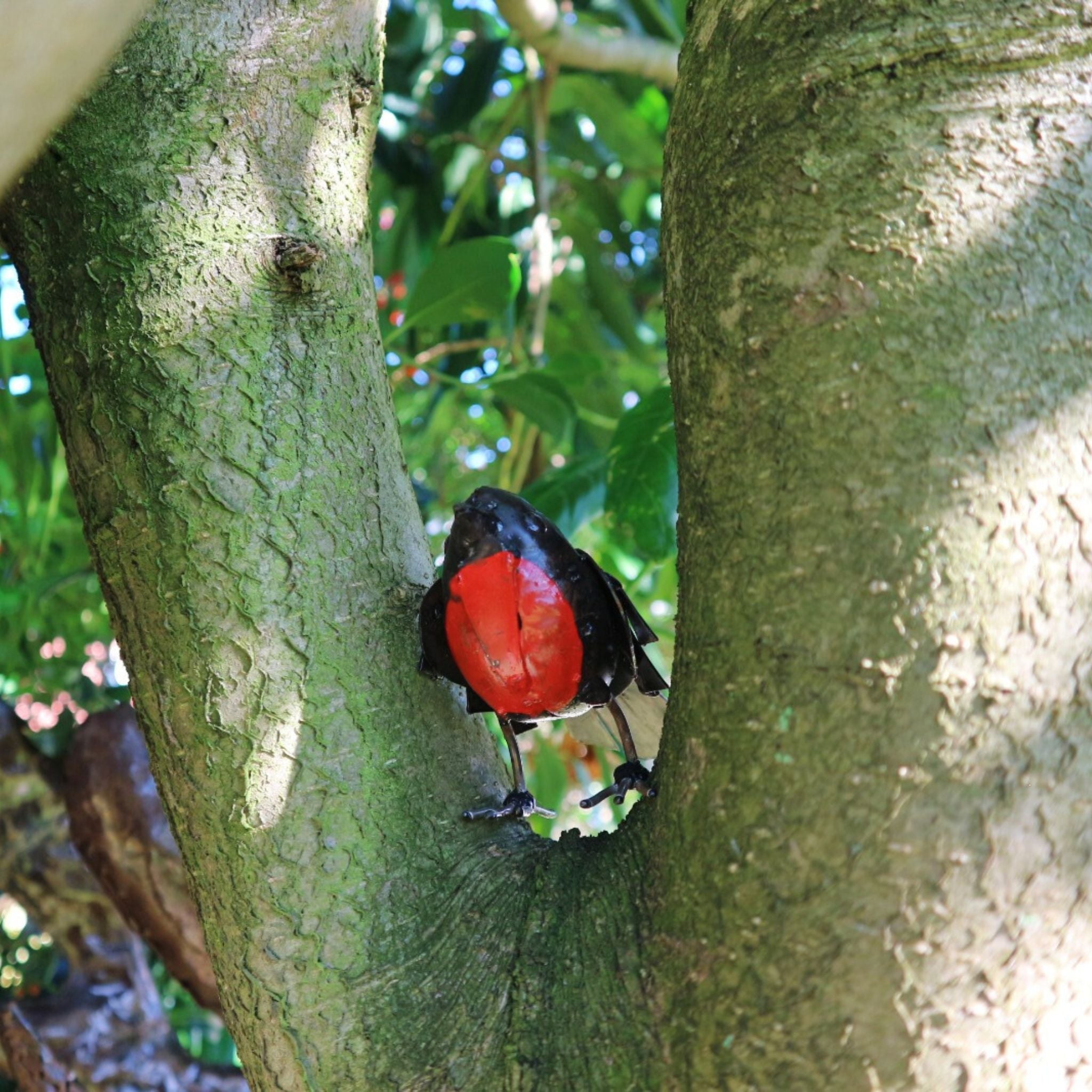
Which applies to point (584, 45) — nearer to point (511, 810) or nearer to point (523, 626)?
point (523, 626)

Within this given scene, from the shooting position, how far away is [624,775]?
954 millimetres

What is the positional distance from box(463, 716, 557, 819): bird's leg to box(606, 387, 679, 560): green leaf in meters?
0.48

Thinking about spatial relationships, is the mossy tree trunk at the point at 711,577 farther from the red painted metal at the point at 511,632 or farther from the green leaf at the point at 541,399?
the green leaf at the point at 541,399

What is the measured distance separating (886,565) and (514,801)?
41 cm

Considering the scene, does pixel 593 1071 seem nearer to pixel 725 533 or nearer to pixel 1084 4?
pixel 725 533

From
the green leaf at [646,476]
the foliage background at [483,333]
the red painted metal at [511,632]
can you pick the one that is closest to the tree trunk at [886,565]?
the red painted metal at [511,632]

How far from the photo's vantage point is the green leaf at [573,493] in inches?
63.4

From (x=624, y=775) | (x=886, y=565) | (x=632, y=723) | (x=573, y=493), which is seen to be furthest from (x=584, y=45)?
(x=886, y=565)

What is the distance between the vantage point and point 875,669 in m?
0.63

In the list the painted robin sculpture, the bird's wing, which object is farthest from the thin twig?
the painted robin sculpture

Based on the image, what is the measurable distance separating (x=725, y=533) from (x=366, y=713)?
12.8 inches

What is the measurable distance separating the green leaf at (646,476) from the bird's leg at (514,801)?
482 mm

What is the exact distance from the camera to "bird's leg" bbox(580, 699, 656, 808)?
938mm

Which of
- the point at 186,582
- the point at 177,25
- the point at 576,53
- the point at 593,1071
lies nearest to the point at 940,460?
the point at 593,1071
